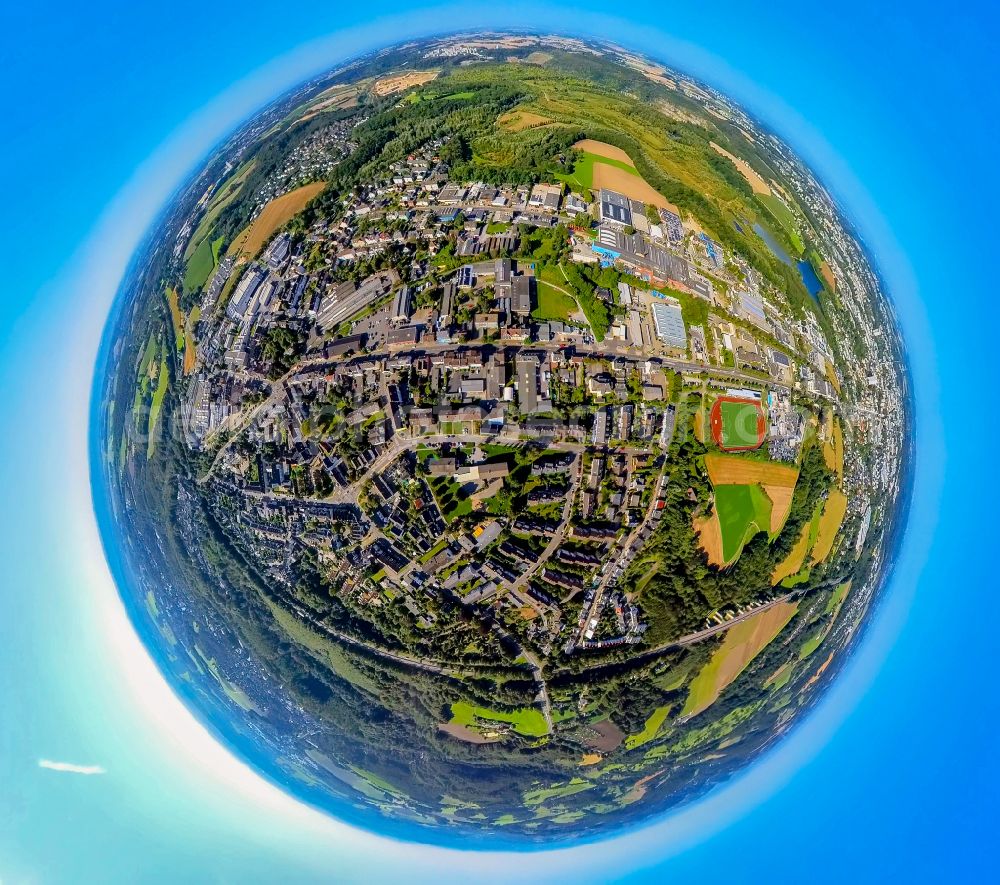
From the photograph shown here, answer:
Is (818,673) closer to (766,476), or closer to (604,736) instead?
(766,476)

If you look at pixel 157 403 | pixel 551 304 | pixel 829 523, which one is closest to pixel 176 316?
pixel 157 403

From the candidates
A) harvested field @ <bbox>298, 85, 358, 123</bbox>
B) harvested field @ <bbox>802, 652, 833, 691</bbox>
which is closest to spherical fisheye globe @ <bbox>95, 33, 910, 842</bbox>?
harvested field @ <bbox>802, 652, 833, 691</bbox>

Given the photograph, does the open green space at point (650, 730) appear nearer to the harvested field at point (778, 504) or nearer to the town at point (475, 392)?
the town at point (475, 392)

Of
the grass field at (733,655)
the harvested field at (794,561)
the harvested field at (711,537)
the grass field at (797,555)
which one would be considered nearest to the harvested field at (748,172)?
the grass field at (797,555)

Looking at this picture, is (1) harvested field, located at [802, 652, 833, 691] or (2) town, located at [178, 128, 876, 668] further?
(1) harvested field, located at [802, 652, 833, 691]

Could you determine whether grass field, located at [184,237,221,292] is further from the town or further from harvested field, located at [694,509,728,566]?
harvested field, located at [694,509,728,566]
